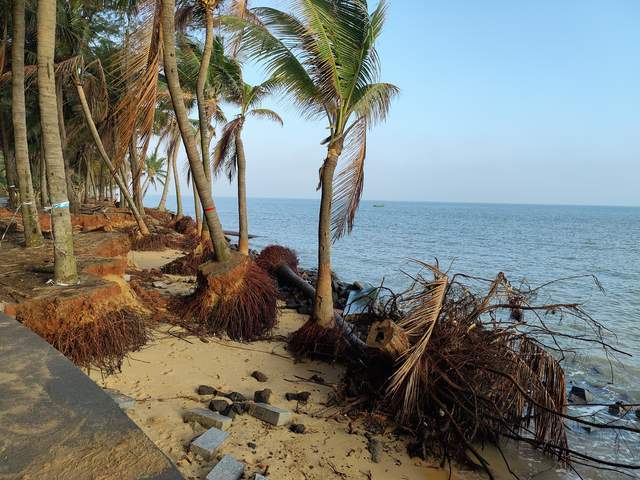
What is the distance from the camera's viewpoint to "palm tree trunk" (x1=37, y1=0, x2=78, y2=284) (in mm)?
5199

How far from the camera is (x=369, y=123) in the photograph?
705cm

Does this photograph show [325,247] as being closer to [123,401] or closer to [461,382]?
[461,382]

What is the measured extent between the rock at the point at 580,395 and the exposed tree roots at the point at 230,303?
5081 millimetres

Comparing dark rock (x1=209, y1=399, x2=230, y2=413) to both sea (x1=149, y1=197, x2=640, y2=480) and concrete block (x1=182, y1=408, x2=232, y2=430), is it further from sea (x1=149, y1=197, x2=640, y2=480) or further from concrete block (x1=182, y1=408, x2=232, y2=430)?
sea (x1=149, y1=197, x2=640, y2=480)

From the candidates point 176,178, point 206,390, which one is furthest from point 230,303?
point 176,178

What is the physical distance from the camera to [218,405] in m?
4.47

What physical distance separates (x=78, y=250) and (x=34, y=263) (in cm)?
114

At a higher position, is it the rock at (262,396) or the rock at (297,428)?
the rock at (262,396)

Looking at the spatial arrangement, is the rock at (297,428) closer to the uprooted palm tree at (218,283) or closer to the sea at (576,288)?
the sea at (576,288)

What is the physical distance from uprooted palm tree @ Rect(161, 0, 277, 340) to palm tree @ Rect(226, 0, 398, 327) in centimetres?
111

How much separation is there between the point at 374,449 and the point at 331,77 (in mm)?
5146

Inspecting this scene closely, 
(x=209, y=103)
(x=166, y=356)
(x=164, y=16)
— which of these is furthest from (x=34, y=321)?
(x=209, y=103)

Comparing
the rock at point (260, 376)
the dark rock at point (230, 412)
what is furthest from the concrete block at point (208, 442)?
the rock at point (260, 376)

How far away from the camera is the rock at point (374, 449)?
13.3 feet
